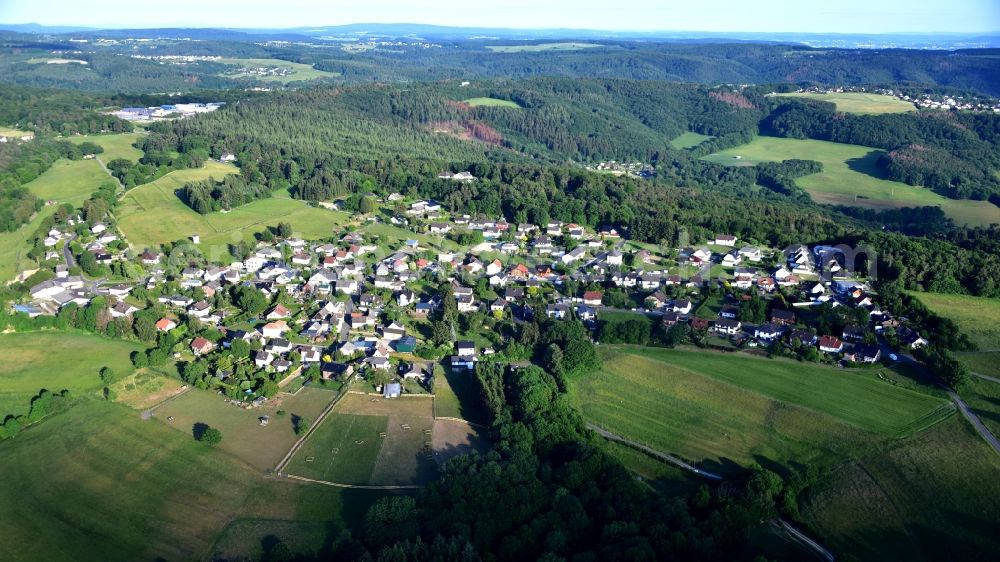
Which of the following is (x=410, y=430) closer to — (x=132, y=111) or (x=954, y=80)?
(x=132, y=111)

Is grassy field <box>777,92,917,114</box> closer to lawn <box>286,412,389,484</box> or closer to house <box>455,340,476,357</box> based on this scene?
house <box>455,340,476,357</box>

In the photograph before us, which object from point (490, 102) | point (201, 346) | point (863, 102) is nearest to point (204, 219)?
point (201, 346)

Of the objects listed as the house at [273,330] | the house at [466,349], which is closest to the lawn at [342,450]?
the house at [466,349]

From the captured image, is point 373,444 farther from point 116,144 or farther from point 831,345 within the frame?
point 116,144

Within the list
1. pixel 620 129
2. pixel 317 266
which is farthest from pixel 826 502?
pixel 620 129

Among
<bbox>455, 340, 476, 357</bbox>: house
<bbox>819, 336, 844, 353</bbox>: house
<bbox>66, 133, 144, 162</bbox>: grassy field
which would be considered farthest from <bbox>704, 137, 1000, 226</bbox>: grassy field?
<bbox>66, 133, 144, 162</bbox>: grassy field

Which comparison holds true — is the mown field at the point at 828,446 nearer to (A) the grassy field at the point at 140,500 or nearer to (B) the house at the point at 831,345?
(B) the house at the point at 831,345
